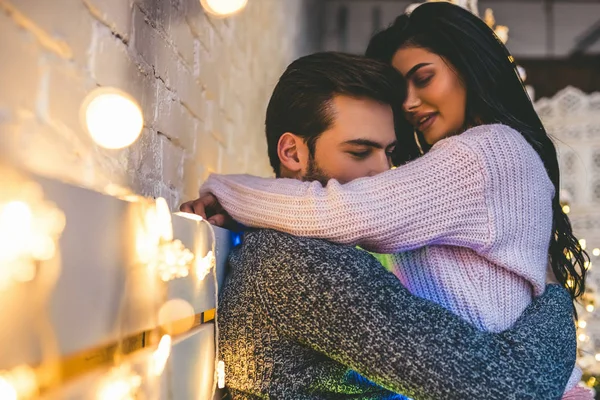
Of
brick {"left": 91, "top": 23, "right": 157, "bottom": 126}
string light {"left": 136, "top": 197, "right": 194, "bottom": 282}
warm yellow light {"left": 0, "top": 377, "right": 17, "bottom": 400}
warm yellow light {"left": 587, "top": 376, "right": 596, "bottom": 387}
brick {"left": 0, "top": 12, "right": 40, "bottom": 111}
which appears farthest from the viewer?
warm yellow light {"left": 587, "top": 376, "right": 596, "bottom": 387}

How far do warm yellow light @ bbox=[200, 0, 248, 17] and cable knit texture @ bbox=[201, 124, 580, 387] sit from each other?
1.56ft

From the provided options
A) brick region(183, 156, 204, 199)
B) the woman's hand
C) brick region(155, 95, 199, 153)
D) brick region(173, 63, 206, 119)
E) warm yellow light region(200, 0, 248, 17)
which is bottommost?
the woman's hand

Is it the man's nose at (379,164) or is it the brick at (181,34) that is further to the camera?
the man's nose at (379,164)

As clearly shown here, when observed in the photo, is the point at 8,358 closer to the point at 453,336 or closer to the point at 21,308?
the point at 21,308

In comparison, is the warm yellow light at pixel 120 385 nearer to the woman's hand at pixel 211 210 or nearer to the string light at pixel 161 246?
the string light at pixel 161 246

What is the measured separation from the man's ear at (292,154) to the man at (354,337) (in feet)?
0.87

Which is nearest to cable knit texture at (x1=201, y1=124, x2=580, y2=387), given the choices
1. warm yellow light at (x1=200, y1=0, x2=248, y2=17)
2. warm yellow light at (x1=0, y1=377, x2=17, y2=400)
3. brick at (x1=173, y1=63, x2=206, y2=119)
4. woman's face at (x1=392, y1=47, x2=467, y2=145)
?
brick at (x1=173, y1=63, x2=206, y2=119)

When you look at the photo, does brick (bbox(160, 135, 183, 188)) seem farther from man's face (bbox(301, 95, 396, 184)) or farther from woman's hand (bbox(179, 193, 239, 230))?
man's face (bbox(301, 95, 396, 184))

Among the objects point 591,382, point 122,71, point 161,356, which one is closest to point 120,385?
point 161,356

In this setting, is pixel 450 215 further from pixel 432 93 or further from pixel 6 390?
pixel 6 390

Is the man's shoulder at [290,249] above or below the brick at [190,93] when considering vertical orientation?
below

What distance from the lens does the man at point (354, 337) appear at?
0.81 meters

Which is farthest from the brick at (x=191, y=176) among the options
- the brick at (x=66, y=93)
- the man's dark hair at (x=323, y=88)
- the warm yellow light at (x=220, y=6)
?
the brick at (x=66, y=93)

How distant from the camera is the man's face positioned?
124cm
